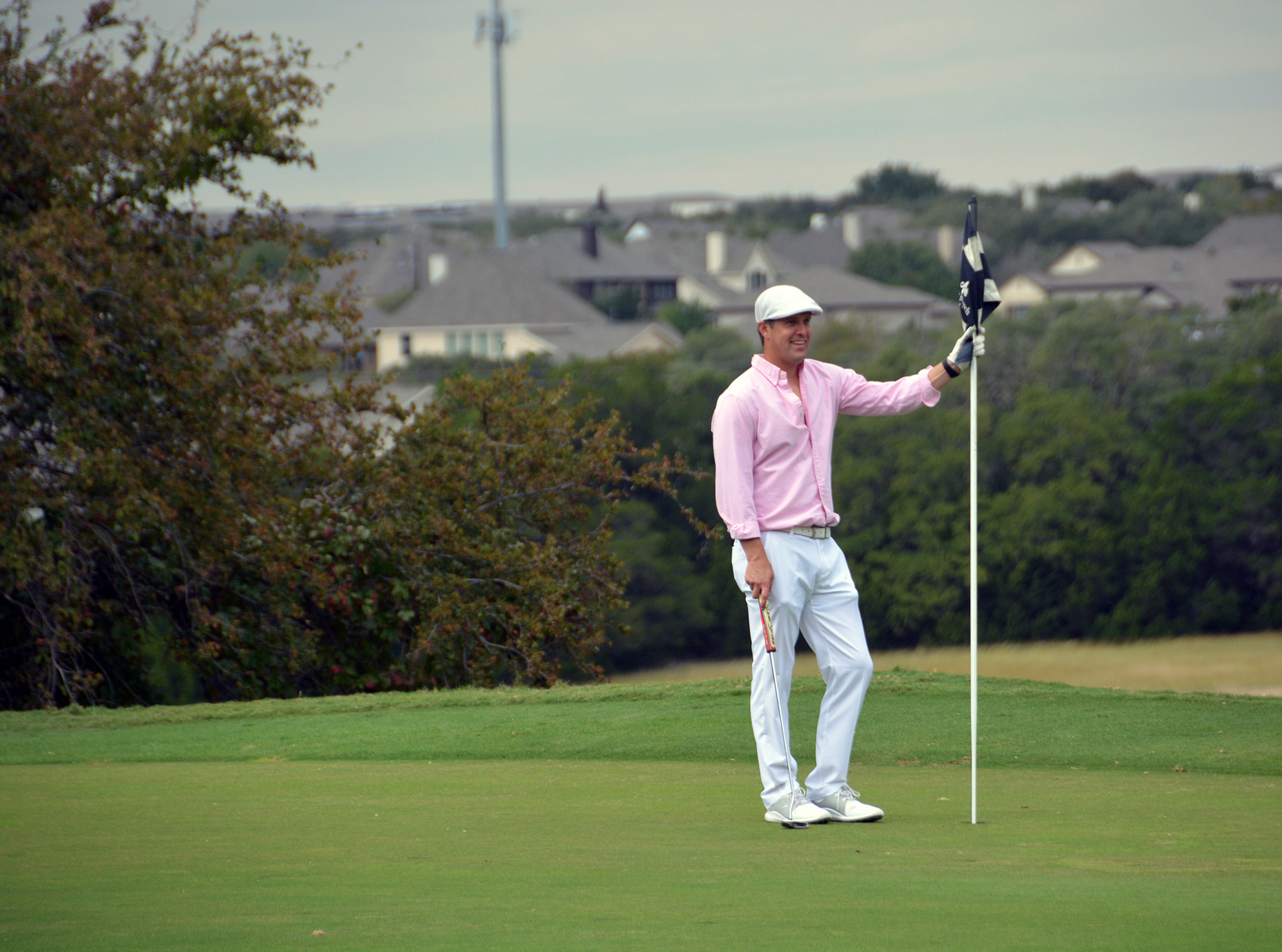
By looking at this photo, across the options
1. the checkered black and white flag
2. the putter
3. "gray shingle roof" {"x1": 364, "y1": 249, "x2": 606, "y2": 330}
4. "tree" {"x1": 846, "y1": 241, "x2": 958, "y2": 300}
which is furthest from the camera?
"tree" {"x1": 846, "y1": 241, "x2": 958, "y2": 300}

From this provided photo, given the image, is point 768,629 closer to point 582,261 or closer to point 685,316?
point 685,316

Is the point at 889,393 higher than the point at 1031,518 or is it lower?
higher

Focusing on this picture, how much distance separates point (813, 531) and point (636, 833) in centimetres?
129

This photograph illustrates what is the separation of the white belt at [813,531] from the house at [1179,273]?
7515cm

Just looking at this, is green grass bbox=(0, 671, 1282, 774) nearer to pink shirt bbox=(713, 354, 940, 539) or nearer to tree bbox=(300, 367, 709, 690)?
pink shirt bbox=(713, 354, 940, 539)

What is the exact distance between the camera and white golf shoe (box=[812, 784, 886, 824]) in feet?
17.3

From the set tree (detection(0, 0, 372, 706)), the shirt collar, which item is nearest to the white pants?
the shirt collar

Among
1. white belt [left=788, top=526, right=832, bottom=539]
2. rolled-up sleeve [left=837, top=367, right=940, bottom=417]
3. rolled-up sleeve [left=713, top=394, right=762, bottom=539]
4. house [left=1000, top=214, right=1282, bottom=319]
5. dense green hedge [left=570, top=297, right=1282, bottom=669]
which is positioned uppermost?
house [left=1000, top=214, right=1282, bottom=319]

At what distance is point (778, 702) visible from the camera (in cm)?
546

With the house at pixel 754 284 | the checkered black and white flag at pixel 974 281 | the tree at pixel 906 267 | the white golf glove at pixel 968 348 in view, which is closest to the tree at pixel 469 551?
the white golf glove at pixel 968 348

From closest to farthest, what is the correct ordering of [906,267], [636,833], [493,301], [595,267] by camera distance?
[636,833] → [493,301] → [595,267] → [906,267]

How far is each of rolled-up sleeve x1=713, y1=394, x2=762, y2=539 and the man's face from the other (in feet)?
0.78

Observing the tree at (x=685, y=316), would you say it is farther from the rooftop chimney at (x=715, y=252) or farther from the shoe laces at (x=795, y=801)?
the shoe laces at (x=795, y=801)

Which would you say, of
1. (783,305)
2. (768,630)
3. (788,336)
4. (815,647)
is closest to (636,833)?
(768,630)
